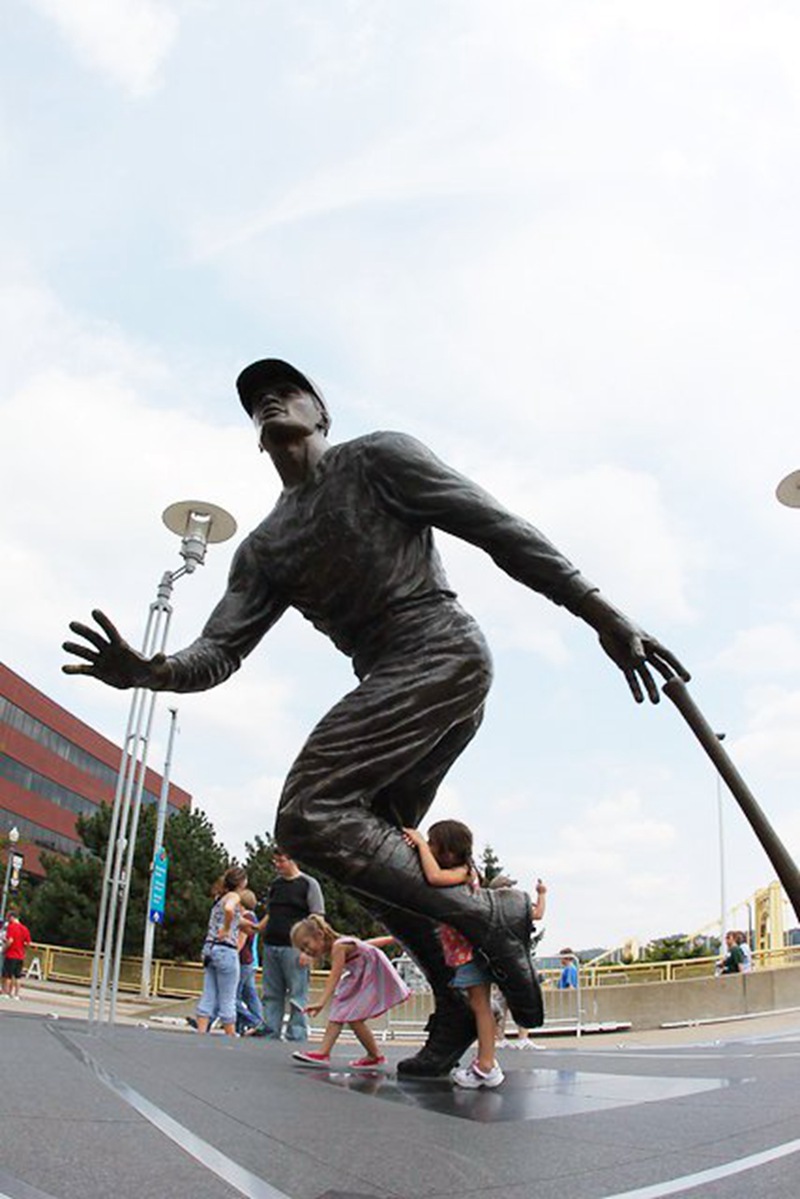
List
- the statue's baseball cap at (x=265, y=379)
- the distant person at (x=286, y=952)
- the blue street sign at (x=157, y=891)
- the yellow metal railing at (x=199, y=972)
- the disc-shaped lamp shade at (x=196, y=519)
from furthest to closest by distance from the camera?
the yellow metal railing at (x=199, y=972) → the blue street sign at (x=157, y=891) → the disc-shaped lamp shade at (x=196, y=519) → the distant person at (x=286, y=952) → the statue's baseball cap at (x=265, y=379)

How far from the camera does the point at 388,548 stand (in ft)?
11.0

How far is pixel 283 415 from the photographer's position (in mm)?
→ 3559

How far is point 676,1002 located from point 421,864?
13668 millimetres

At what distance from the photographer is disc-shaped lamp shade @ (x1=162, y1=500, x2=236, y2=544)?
1143 centimetres

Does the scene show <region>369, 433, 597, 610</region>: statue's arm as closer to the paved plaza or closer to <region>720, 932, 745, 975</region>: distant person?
the paved plaza

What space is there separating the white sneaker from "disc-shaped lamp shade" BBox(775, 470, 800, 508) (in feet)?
32.6

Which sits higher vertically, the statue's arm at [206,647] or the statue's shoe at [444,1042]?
the statue's arm at [206,647]

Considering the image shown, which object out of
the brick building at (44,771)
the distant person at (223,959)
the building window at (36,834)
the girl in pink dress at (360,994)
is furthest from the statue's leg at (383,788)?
the building window at (36,834)

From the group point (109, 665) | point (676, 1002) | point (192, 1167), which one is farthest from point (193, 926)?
point (192, 1167)

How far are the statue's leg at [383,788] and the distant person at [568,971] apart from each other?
1315cm

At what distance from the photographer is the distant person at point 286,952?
6789 mm

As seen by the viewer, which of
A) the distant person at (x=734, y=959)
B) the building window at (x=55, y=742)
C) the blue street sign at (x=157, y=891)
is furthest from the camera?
the building window at (x=55, y=742)

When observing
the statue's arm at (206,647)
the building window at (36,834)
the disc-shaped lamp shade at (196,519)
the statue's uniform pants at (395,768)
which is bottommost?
the statue's uniform pants at (395,768)

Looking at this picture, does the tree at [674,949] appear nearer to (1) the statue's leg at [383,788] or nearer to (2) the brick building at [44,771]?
(1) the statue's leg at [383,788]
